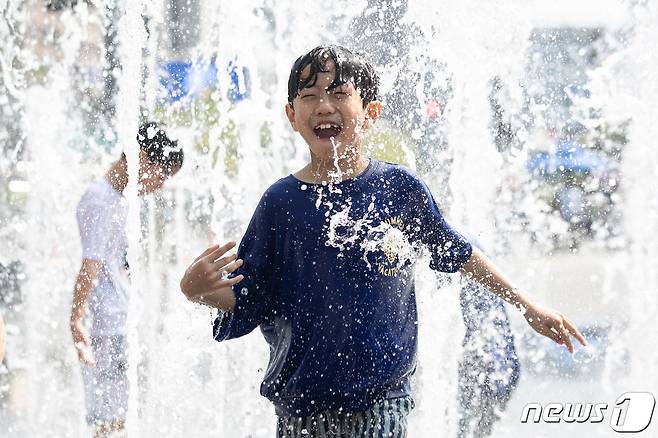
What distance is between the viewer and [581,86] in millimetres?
11477

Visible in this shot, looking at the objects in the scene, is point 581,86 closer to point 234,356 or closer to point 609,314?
point 609,314

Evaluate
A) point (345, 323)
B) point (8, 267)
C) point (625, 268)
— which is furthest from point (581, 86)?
point (345, 323)

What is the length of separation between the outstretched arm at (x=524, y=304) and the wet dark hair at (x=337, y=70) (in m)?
0.47

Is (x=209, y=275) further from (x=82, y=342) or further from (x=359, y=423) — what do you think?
(x=82, y=342)

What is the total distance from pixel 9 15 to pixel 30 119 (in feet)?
6.65

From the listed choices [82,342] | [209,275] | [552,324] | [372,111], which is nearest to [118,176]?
[82,342]

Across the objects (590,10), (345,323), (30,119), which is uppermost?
(590,10)

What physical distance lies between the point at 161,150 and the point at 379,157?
1230 mm

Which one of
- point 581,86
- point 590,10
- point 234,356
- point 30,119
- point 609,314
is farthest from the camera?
point 581,86

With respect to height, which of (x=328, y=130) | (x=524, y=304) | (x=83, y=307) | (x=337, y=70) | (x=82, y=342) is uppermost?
(x=337, y=70)

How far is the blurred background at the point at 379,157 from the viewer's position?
188 inches

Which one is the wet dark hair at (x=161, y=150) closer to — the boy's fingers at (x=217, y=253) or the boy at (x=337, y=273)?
the boy at (x=337, y=273)

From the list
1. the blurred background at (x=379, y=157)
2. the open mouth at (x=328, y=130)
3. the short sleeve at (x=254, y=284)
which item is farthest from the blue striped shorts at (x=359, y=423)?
the blurred background at (x=379, y=157)

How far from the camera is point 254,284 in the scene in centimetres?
229
